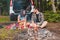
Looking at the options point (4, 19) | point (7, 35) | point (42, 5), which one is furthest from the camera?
point (42, 5)

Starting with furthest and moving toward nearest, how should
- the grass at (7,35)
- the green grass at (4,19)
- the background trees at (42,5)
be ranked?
the background trees at (42,5), the green grass at (4,19), the grass at (7,35)

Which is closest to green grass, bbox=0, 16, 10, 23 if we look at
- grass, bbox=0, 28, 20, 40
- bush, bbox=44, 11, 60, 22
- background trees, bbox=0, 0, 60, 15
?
background trees, bbox=0, 0, 60, 15

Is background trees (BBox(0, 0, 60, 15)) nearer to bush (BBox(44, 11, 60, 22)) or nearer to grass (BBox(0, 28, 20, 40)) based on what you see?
bush (BBox(44, 11, 60, 22))

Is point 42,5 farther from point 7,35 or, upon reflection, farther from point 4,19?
point 7,35

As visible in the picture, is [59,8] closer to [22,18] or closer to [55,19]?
[55,19]

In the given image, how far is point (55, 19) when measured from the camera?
47.1 ft

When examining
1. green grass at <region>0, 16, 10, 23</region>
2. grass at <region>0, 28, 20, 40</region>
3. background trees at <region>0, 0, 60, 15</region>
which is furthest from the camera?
background trees at <region>0, 0, 60, 15</region>

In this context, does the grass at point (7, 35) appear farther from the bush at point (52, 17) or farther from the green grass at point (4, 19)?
the bush at point (52, 17)

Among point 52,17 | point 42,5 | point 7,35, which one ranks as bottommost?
point 52,17

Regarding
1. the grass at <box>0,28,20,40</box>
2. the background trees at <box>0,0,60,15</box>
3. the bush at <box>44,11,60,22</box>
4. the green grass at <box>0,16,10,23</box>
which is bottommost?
the green grass at <box>0,16,10,23</box>

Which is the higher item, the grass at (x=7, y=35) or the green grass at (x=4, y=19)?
the grass at (x=7, y=35)

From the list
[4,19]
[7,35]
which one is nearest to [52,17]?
[4,19]

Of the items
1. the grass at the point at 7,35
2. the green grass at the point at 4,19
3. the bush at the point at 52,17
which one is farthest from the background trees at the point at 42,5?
the grass at the point at 7,35

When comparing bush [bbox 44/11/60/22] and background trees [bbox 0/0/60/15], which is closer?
bush [bbox 44/11/60/22]
